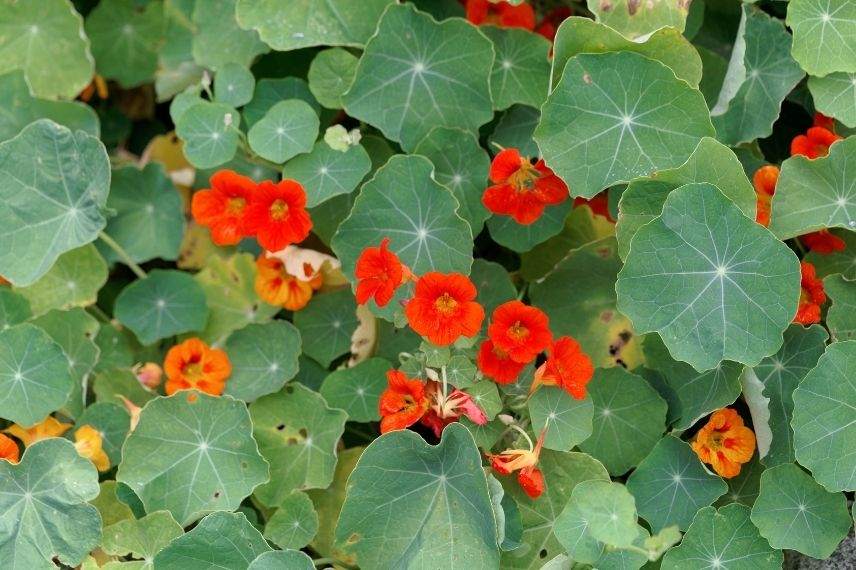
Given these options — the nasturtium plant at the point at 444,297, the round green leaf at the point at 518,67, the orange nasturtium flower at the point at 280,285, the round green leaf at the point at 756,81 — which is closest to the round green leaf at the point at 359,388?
the nasturtium plant at the point at 444,297

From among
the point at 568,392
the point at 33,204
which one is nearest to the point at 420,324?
the point at 568,392

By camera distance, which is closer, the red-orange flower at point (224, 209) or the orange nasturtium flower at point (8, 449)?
the orange nasturtium flower at point (8, 449)

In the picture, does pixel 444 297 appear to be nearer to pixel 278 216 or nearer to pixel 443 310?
pixel 443 310

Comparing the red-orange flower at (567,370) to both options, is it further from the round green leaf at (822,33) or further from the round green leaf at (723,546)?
the round green leaf at (822,33)

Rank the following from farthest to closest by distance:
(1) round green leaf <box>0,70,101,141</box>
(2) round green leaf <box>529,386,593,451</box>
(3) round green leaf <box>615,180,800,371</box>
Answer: (1) round green leaf <box>0,70,101,141</box> → (2) round green leaf <box>529,386,593,451</box> → (3) round green leaf <box>615,180,800,371</box>

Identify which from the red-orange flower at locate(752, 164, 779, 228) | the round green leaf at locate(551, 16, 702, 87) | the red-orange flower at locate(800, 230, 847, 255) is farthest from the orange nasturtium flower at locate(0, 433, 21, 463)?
the red-orange flower at locate(800, 230, 847, 255)

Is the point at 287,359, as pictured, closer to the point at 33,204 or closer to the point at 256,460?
the point at 256,460

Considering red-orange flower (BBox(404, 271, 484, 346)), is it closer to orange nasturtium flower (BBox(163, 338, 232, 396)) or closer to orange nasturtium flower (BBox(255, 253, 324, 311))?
orange nasturtium flower (BBox(255, 253, 324, 311))

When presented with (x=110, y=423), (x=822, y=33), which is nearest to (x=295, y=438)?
(x=110, y=423)
